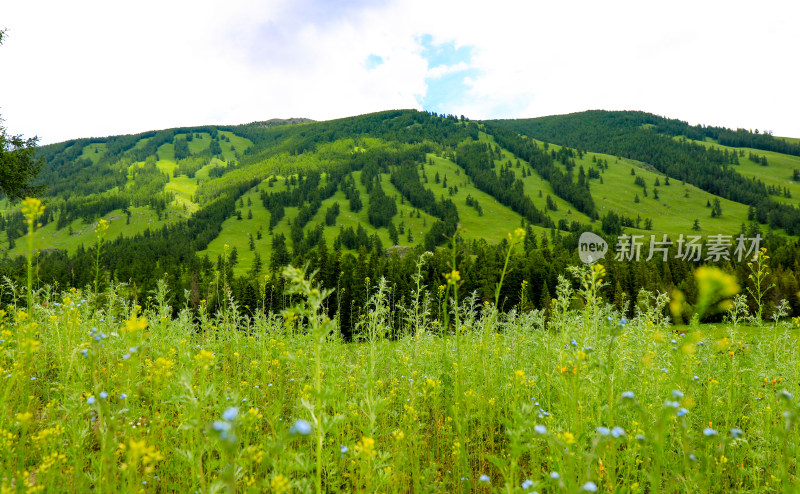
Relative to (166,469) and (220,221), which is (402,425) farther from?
(220,221)

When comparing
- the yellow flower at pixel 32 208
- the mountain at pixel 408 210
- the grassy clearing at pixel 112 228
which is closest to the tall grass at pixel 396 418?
the yellow flower at pixel 32 208

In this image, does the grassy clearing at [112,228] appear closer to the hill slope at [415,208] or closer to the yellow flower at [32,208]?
the hill slope at [415,208]

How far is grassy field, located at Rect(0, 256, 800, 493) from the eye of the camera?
2541 millimetres

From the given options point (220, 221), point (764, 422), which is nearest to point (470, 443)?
point (764, 422)

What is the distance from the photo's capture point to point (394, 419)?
17.6 feet

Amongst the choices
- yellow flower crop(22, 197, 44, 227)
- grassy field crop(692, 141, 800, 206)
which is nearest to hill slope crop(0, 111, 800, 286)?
grassy field crop(692, 141, 800, 206)

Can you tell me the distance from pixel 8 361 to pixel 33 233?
6.17 meters

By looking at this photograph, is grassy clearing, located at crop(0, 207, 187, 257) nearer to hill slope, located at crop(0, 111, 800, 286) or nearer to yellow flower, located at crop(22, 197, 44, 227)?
hill slope, located at crop(0, 111, 800, 286)

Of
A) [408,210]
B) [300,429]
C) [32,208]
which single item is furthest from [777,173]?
[32,208]

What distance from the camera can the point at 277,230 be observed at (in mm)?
148375

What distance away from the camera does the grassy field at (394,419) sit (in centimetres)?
254

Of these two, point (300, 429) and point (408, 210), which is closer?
point (300, 429)

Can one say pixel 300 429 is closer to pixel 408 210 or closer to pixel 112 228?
pixel 408 210

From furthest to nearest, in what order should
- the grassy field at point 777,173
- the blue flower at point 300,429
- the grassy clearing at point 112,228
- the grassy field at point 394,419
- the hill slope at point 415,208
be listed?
the grassy field at point 777,173 → the grassy clearing at point 112,228 → the hill slope at point 415,208 → the grassy field at point 394,419 → the blue flower at point 300,429
